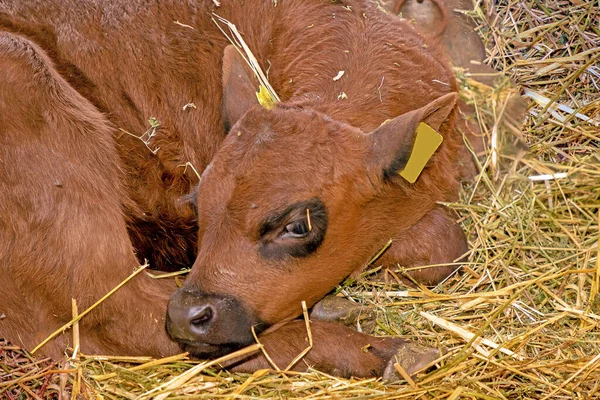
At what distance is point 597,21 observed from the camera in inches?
236

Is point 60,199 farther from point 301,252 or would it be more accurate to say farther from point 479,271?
point 479,271

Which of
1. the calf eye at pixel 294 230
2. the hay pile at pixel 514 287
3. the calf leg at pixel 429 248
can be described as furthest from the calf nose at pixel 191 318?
the calf leg at pixel 429 248

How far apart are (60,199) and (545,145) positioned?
3318 mm

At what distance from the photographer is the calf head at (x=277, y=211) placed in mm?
3871

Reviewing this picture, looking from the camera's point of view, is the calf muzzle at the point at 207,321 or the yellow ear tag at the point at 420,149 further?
the yellow ear tag at the point at 420,149

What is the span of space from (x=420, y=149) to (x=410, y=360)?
1.12 metres

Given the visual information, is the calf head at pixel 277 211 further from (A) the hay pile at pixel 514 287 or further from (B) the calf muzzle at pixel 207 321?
(A) the hay pile at pixel 514 287

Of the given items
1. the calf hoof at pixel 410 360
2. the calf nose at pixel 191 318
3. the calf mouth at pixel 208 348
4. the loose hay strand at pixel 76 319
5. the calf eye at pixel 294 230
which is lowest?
the calf hoof at pixel 410 360

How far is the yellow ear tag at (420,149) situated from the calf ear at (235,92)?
101 cm

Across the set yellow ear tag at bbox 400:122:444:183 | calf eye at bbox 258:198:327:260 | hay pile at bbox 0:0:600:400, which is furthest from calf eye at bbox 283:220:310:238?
hay pile at bbox 0:0:600:400

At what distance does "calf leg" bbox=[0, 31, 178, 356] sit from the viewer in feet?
13.7

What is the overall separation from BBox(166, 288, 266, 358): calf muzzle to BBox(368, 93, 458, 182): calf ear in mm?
1055

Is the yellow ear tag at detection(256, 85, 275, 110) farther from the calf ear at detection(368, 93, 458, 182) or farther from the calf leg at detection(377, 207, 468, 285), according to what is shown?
the calf leg at detection(377, 207, 468, 285)

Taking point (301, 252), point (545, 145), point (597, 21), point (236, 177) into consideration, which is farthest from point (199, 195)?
point (597, 21)
